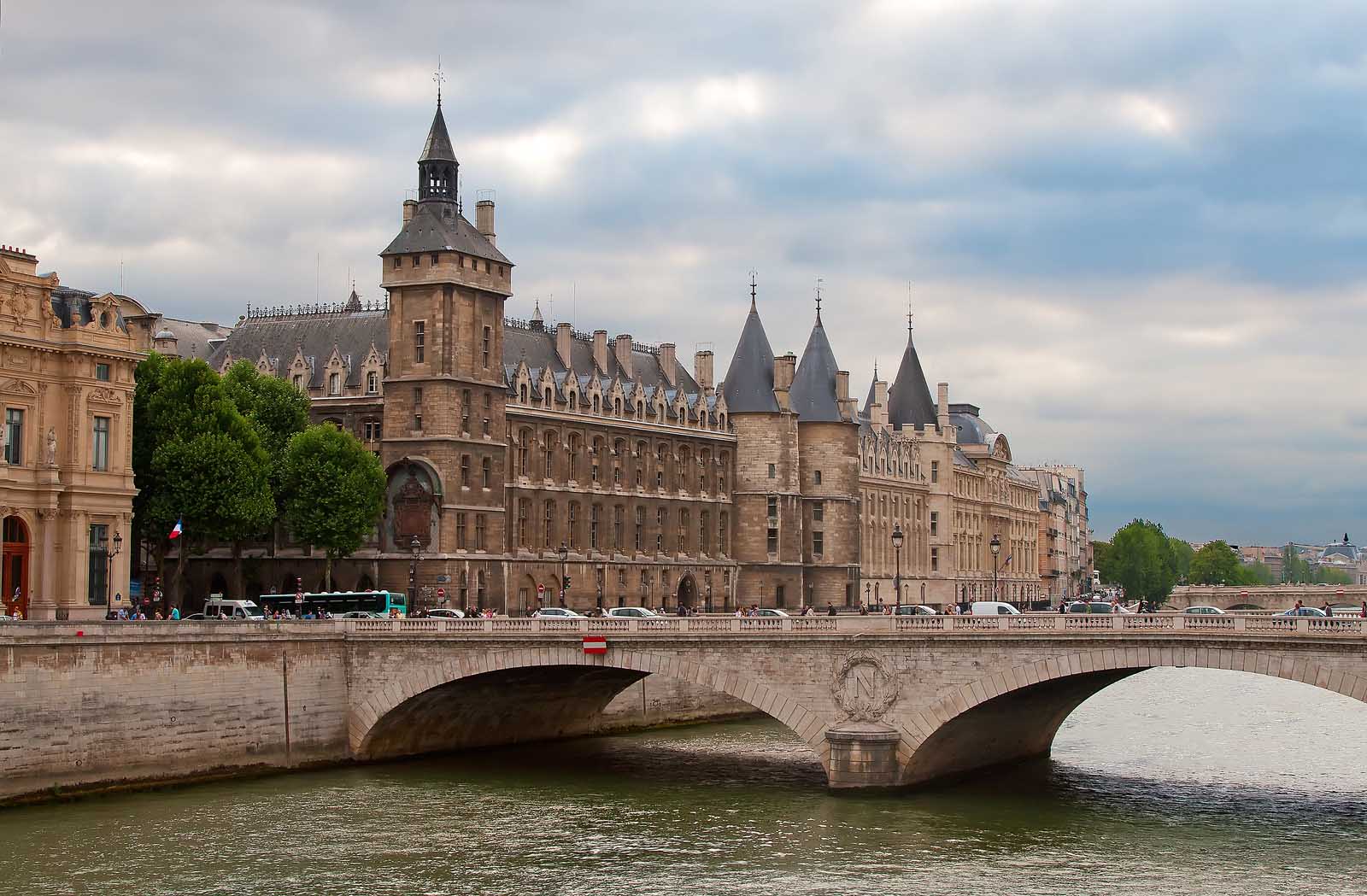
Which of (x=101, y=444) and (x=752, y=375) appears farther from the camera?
(x=752, y=375)

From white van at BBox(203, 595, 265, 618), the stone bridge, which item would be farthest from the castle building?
the stone bridge

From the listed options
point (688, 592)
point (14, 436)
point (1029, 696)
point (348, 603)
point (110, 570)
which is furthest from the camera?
point (688, 592)

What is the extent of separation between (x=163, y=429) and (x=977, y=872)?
1922 inches

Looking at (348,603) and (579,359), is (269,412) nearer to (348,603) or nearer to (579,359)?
(348,603)

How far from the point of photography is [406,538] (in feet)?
320

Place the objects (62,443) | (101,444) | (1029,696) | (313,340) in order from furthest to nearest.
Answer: (313,340)
(101,444)
(62,443)
(1029,696)

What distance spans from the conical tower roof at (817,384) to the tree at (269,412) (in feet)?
129

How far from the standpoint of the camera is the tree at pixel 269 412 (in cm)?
9091

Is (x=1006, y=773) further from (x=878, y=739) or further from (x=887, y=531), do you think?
(x=887, y=531)

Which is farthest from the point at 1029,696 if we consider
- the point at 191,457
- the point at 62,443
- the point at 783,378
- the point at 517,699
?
the point at 783,378

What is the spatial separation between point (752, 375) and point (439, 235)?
33.7 meters

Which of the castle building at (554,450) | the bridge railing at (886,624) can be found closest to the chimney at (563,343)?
the castle building at (554,450)

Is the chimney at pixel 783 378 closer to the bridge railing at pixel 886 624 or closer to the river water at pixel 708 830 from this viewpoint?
the river water at pixel 708 830

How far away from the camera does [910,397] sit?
164500mm
